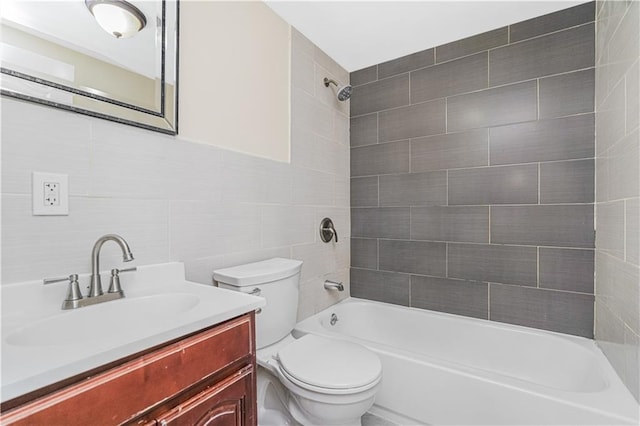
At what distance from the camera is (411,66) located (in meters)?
2.29

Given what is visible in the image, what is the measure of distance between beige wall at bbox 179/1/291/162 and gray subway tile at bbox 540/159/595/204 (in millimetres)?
1582

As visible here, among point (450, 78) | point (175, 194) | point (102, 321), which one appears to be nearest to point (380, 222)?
point (450, 78)

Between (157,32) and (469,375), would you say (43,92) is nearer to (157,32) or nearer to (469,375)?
(157,32)

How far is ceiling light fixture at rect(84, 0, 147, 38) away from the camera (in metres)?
1.07

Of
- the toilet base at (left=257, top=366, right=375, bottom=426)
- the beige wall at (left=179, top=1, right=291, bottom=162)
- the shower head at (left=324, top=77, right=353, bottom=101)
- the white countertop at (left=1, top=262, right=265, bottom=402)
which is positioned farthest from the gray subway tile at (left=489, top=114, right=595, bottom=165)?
the white countertop at (left=1, top=262, right=265, bottom=402)

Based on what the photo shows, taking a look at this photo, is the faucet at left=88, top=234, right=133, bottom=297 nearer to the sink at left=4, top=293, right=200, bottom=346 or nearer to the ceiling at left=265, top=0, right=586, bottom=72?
the sink at left=4, top=293, right=200, bottom=346

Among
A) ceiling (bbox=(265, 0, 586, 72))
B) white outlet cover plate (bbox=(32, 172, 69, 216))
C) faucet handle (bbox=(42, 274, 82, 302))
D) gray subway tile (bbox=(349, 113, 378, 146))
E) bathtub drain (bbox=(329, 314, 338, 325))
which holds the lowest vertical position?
bathtub drain (bbox=(329, 314, 338, 325))

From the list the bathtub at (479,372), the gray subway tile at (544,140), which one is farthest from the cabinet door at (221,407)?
the gray subway tile at (544,140)

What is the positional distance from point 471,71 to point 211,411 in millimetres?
2362

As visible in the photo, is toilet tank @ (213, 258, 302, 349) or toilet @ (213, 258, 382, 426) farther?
toilet tank @ (213, 258, 302, 349)

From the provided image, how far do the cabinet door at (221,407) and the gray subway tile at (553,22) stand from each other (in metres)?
2.41

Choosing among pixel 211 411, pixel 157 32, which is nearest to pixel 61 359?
pixel 211 411

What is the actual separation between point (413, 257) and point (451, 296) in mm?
367

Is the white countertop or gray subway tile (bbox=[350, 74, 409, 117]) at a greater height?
gray subway tile (bbox=[350, 74, 409, 117])
